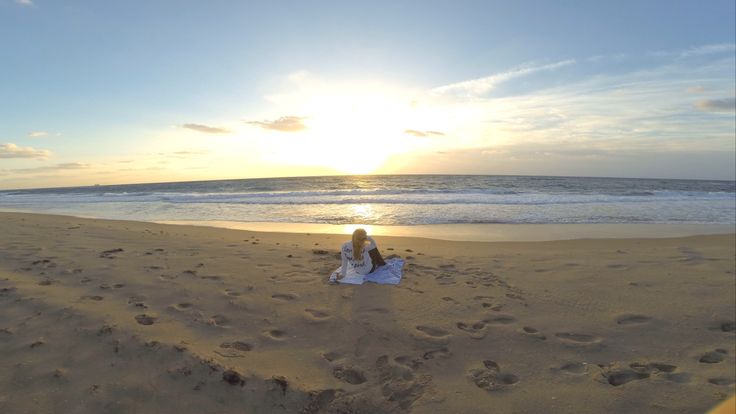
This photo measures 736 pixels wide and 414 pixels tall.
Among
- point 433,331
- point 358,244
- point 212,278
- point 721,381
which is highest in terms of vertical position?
point 358,244

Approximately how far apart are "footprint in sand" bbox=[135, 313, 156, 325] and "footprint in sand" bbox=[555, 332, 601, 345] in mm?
4161

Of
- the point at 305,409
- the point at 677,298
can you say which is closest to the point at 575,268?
the point at 677,298

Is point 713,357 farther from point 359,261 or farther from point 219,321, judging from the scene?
point 219,321

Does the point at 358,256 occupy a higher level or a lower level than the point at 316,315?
higher

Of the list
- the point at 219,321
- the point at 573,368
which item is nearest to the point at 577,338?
the point at 573,368

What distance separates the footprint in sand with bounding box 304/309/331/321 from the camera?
4.30 meters

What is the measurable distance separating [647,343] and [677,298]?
1.71m

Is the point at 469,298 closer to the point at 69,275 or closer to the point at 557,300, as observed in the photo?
the point at 557,300

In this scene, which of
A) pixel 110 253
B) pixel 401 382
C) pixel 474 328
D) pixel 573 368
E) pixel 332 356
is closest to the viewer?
pixel 401 382

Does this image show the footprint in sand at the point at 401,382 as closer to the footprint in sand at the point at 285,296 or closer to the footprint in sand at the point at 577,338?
the footprint in sand at the point at 577,338

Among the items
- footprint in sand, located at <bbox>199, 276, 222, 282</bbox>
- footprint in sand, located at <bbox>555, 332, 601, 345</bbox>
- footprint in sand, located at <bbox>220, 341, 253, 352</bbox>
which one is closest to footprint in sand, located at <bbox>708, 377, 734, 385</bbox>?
footprint in sand, located at <bbox>555, 332, 601, 345</bbox>

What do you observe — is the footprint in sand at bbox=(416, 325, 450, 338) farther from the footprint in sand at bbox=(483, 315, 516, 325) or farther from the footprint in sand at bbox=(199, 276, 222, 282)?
the footprint in sand at bbox=(199, 276, 222, 282)

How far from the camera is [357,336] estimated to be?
153 inches

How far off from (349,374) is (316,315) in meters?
1.26
